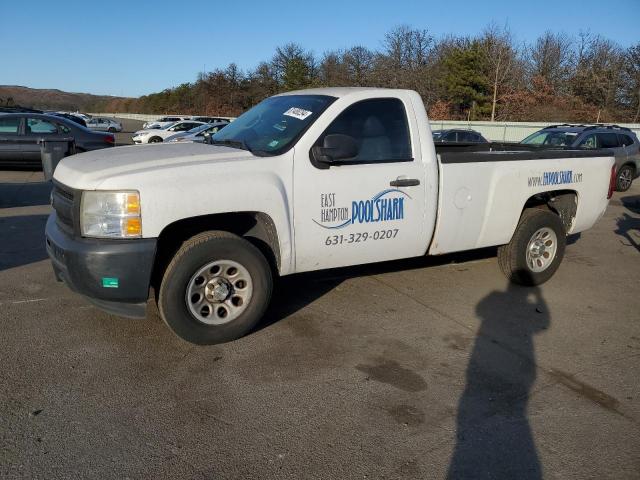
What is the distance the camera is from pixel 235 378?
12.1ft

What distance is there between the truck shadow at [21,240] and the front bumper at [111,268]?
2.83 m

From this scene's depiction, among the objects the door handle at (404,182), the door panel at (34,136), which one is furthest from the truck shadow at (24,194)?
the door handle at (404,182)

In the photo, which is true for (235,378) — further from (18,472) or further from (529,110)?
(529,110)

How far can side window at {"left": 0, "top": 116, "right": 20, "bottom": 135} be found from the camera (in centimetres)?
1390

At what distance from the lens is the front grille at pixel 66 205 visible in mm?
3749

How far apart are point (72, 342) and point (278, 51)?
6198 centimetres

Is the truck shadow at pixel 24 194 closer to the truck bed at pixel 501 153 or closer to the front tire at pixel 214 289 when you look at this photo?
the front tire at pixel 214 289

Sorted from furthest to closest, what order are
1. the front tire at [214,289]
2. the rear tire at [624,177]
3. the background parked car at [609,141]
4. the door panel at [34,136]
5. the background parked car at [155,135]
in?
1. the background parked car at [155,135]
2. the rear tire at [624,177]
3. the background parked car at [609,141]
4. the door panel at [34,136]
5. the front tire at [214,289]

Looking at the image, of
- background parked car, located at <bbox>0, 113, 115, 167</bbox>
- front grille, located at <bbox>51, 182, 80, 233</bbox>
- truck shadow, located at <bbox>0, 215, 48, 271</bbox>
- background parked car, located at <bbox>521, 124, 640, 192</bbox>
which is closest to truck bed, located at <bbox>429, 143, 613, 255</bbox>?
front grille, located at <bbox>51, 182, 80, 233</bbox>

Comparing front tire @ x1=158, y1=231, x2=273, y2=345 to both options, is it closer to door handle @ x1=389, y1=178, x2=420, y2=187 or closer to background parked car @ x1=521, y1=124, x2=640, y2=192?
door handle @ x1=389, y1=178, x2=420, y2=187

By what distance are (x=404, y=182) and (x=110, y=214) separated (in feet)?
7.80

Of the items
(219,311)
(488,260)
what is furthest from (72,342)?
(488,260)

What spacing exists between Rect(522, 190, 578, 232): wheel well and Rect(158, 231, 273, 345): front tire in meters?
3.42

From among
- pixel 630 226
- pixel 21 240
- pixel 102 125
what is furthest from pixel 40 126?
pixel 102 125
